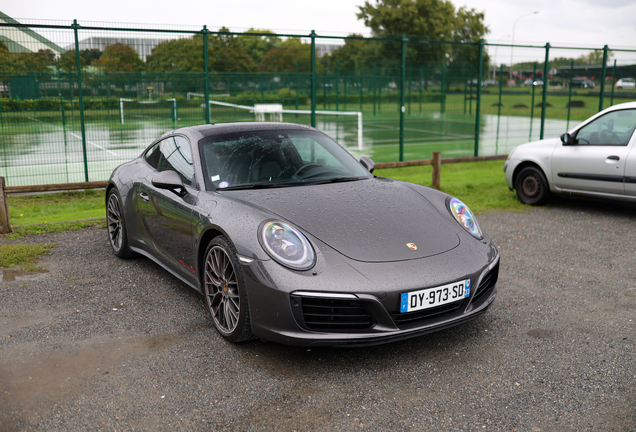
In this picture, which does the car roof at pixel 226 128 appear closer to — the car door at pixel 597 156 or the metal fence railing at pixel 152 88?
the car door at pixel 597 156

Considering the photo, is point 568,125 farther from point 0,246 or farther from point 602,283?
point 0,246

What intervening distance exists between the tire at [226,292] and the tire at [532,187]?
594 cm

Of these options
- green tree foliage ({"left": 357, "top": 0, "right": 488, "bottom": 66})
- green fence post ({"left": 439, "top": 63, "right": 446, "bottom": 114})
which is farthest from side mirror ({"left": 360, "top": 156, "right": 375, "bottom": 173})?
green tree foliage ({"left": 357, "top": 0, "right": 488, "bottom": 66})

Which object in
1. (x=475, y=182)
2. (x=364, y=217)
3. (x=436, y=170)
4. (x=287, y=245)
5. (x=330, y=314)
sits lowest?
(x=475, y=182)

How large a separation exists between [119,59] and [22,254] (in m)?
5.18

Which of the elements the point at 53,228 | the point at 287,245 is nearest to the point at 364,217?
the point at 287,245

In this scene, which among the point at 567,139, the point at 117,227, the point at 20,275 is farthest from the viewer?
the point at 567,139

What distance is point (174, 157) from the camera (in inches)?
189

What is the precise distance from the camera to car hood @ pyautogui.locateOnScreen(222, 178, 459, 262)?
138 inches

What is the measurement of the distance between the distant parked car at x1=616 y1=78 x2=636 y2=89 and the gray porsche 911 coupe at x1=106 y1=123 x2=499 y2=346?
16.0 meters

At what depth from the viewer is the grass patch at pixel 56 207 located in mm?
7719

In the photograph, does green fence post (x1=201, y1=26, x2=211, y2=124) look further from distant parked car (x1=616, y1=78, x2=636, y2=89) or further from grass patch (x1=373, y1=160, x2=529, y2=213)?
distant parked car (x1=616, y1=78, x2=636, y2=89)

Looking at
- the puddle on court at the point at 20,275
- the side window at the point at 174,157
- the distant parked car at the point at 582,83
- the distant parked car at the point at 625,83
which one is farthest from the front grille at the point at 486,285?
the distant parked car at the point at 625,83

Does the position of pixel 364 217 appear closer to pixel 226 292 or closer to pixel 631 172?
pixel 226 292
